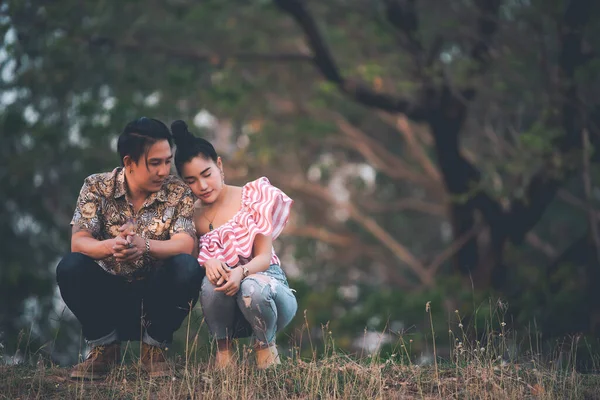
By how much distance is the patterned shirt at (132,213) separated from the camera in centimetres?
575

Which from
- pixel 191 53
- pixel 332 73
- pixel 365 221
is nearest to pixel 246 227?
pixel 332 73

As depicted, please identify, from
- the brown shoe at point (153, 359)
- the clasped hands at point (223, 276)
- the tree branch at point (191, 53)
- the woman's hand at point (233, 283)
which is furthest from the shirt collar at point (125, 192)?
the tree branch at point (191, 53)

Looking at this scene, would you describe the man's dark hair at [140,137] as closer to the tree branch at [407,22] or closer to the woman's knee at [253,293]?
A: the woman's knee at [253,293]

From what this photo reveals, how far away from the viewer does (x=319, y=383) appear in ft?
17.3

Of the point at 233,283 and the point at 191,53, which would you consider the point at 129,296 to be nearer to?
the point at 233,283

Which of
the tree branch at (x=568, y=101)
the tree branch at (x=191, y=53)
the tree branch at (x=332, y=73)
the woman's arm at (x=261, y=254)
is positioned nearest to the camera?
the woman's arm at (x=261, y=254)

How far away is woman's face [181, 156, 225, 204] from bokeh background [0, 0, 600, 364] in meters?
3.84

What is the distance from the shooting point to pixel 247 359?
17.7 ft

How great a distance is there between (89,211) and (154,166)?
0.47 meters

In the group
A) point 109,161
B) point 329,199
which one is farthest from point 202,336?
point 329,199

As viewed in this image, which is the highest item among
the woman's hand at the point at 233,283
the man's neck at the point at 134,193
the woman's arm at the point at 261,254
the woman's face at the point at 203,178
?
the woman's face at the point at 203,178

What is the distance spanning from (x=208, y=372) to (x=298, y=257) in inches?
589

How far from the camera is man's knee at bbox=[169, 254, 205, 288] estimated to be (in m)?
5.55

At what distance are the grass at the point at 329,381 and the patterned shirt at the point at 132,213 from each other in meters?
0.59
